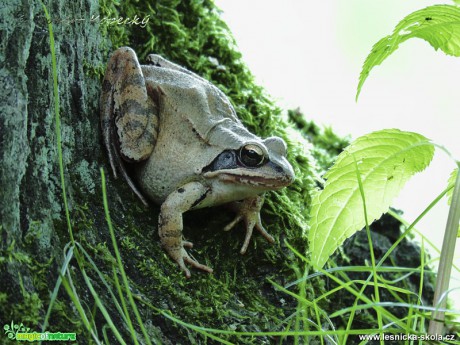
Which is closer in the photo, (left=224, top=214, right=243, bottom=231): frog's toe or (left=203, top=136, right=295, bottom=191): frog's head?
(left=203, top=136, right=295, bottom=191): frog's head

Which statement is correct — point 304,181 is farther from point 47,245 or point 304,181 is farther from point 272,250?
point 47,245

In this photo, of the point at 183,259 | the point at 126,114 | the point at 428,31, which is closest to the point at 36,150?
the point at 126,114

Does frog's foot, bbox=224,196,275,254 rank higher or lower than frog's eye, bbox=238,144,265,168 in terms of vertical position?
lower

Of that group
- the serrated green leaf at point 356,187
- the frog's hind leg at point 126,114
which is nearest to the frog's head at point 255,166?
the frog's hind leg at point 126,114

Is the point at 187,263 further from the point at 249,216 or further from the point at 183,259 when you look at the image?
the point at 249,216

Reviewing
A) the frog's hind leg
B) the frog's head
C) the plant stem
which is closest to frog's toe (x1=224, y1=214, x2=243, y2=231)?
the frog's head

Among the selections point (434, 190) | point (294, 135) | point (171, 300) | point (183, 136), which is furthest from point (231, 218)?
point (434, 190)

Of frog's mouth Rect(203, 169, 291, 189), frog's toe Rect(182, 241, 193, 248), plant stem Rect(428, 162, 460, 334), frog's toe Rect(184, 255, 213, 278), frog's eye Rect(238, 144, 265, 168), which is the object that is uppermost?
plant stem Rect(428, 162, 460, 334)

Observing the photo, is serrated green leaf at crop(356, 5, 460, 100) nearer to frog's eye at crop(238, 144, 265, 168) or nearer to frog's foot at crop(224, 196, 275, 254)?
frog's eye at crop(238, 144, 265, 168)

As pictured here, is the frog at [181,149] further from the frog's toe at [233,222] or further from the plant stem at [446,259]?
the plant stem at [446,259]
